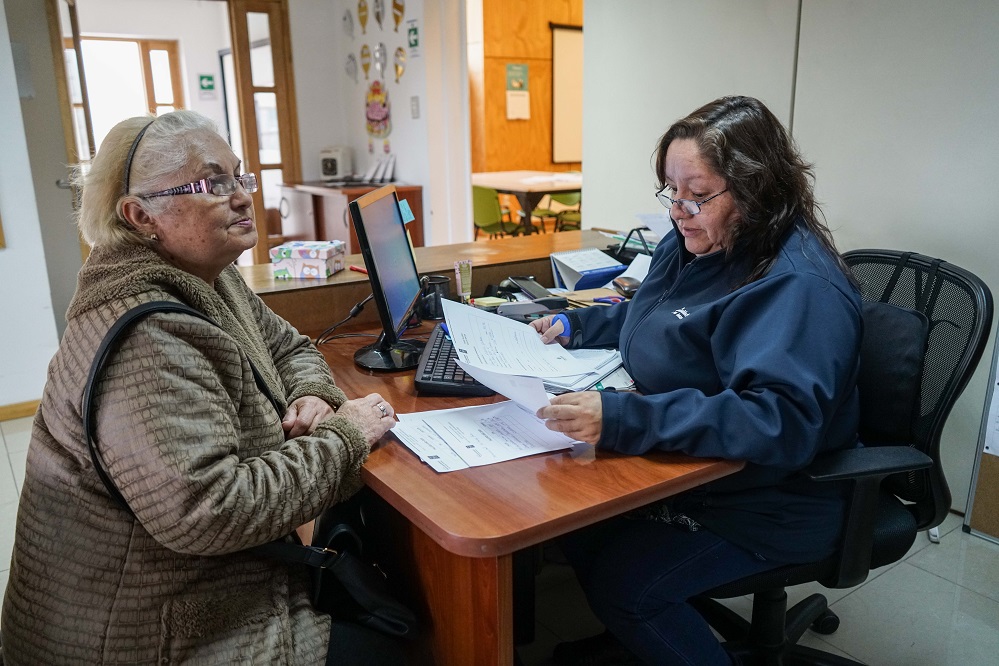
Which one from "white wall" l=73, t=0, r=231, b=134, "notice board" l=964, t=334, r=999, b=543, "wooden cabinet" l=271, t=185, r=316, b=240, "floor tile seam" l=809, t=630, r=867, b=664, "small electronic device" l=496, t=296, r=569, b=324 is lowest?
"floor tile seam" l=809, t=630, r=867, b=664

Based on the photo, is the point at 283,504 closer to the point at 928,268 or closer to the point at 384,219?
the point at 384,219

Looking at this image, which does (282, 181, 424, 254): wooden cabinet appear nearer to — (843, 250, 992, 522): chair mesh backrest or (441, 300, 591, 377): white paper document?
(441, 300, 591, 377): white paper document

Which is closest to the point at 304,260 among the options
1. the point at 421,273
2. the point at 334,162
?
the point at 421,273

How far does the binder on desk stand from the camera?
2441 millimetres

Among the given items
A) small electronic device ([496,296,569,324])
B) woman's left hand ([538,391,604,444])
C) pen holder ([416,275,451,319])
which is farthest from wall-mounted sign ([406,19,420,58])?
woman's left hand ([538,391,604,444])

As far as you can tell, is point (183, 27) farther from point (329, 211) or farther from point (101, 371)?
point (101, 371)

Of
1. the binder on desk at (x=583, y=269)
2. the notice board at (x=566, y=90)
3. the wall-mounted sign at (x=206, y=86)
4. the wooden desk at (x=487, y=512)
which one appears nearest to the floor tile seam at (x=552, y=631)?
the wooden desk at (x=487, y=512)

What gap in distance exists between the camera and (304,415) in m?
1.35

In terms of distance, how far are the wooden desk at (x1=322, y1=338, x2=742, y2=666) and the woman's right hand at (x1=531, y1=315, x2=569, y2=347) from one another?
1.77 feet

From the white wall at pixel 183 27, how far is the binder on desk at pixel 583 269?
6.47m

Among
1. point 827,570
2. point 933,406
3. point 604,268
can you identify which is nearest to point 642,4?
point 604,268

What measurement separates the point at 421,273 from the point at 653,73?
5.42 feet

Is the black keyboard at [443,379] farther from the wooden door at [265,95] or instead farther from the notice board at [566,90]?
the notice board at [566,90]

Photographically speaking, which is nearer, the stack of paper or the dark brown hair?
the dark brown hair
